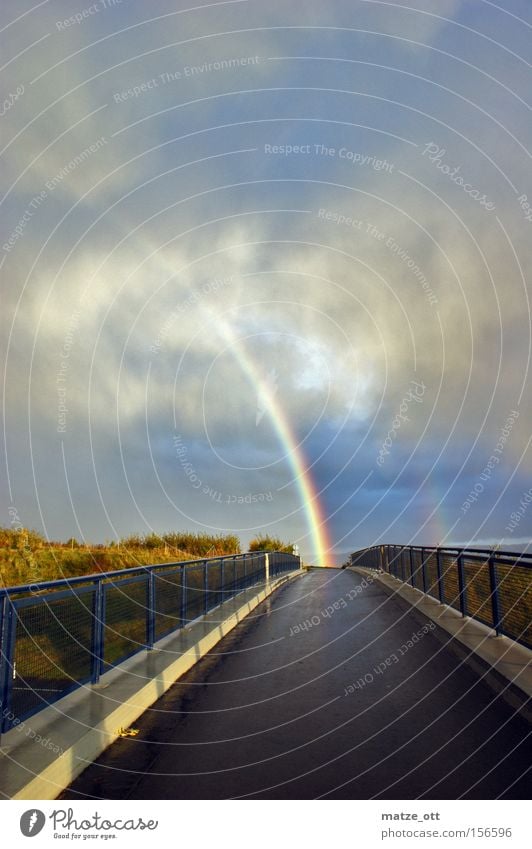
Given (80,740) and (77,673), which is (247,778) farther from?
(77,673)

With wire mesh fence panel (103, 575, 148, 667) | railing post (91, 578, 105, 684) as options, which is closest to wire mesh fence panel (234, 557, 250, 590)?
wire mesh fence panel (103, 575, 148, 667)

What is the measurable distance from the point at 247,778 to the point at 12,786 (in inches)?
68.0

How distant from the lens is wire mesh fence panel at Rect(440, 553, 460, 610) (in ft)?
44.4

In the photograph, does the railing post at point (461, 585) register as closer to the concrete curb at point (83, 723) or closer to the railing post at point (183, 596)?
the concrete curb at point (83, 723)

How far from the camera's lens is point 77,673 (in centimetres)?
733

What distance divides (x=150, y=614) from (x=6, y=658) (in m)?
4.64

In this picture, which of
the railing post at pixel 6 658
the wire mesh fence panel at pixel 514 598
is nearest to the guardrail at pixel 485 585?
the wire mesh fence panel at pixel 514 598

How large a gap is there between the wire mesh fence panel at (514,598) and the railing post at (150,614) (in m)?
5.39

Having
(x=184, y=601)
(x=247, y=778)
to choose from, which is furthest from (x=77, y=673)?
(x=184, y=601)

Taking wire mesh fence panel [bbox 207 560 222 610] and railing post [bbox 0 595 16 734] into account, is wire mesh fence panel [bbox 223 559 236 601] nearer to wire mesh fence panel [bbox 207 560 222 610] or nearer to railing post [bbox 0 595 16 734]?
wire mesh fence panel [bbox 207 560 222 610]

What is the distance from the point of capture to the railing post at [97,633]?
767 cm

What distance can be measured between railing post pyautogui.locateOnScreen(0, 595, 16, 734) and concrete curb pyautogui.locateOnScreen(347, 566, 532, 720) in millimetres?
4916
